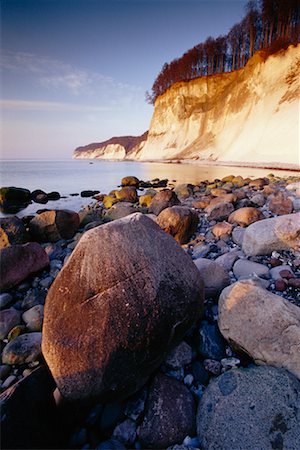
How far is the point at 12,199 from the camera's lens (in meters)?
11.4

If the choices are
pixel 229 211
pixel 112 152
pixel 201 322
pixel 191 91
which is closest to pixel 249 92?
pixel 191 91

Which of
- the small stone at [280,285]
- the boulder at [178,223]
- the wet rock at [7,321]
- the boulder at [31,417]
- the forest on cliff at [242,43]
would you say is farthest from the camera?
the forest on cliff at [242,43]

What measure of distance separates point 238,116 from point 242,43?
1237cm

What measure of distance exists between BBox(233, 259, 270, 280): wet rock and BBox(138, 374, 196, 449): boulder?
1671mm

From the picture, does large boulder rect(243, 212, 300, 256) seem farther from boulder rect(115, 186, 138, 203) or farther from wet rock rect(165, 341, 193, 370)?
boulder rect(115, 186, 138, 203)

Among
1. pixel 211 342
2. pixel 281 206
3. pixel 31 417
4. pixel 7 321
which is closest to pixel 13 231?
pixel 7 321

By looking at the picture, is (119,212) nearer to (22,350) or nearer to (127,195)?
(127,195)

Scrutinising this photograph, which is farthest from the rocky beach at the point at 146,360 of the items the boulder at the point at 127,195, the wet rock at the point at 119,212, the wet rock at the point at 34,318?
the boulder at the point at 127,195

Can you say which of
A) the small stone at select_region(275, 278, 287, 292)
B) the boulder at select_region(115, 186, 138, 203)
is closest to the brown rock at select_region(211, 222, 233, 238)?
the small stone at select_region(275, 278, 287, 292)

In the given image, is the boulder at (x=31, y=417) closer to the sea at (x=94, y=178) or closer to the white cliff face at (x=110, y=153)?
the sea at (x=94, y=178)

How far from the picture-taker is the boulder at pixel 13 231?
4481 millimetres

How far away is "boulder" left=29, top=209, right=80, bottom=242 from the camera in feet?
17.3

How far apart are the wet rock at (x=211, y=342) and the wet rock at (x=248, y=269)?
1.04m

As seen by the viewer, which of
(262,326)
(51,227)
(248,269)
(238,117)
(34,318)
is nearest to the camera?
(262,326)
